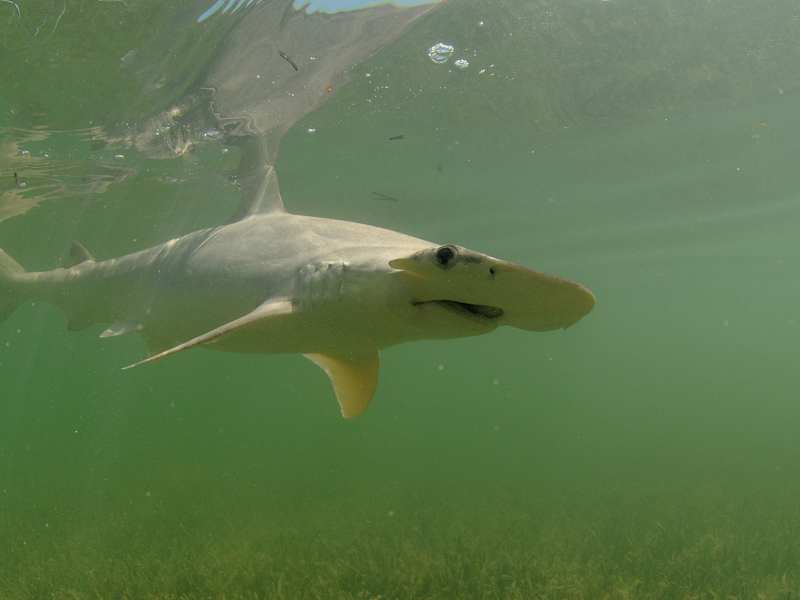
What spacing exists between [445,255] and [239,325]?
132cm

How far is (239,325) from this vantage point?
355 cm

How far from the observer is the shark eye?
2930mm

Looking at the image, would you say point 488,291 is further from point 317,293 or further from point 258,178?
point 258,178

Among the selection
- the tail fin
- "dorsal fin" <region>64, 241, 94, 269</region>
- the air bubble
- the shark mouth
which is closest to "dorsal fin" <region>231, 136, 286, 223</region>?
"dorsal fin" <region>64, 241, 94, 269</region>

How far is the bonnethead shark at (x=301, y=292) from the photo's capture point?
9.84 ft

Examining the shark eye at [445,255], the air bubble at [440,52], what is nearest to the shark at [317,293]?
the shark eye at [445,255]

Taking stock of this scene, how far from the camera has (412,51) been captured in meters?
11.3

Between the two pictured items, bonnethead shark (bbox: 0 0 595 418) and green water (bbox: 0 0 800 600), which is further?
green water (bbox: 0 0 800 600)

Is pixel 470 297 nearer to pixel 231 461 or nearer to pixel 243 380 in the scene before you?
pixel 231 461

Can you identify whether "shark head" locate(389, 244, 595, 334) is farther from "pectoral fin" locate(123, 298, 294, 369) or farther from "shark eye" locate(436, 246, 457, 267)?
"pectoral fin" locate(123, 298, 294, 369)

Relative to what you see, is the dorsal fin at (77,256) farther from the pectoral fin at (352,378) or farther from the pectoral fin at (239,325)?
the pectoral fin at (239,325)

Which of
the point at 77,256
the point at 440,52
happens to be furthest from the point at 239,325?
the point at 440,52

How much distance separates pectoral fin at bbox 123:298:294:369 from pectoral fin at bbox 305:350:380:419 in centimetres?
84

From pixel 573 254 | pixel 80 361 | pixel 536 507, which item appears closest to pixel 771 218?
pixel 573 254
